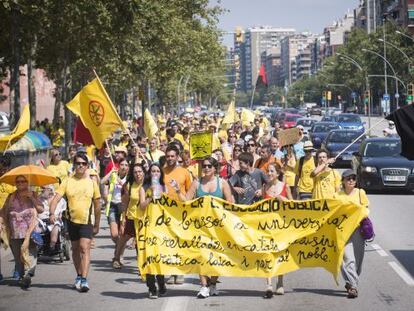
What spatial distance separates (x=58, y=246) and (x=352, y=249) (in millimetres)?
5060

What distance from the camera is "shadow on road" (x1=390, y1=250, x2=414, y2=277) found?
46.4ft

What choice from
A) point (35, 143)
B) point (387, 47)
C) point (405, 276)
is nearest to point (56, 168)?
point (405, 276)

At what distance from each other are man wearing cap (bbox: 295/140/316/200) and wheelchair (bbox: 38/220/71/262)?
3.88 m

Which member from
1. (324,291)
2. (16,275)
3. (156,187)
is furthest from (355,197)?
(16,275)

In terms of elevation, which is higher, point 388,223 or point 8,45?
point 8,45

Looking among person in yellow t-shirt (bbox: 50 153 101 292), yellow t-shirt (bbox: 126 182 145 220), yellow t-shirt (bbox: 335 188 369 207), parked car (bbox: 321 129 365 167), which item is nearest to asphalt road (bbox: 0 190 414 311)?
person in yellow t-shirt (bbox: 50 153 101 292)

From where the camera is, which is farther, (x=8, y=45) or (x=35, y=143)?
(x=8, y=45)

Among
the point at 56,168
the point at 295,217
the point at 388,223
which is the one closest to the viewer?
the point at 295,217

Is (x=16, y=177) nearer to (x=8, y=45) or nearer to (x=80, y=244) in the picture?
(x=80, y=244)

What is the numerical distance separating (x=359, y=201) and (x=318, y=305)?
1.56m

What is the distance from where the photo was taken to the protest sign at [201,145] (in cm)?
1819

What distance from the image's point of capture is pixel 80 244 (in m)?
12.8

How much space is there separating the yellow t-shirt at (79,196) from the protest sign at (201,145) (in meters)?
5.19

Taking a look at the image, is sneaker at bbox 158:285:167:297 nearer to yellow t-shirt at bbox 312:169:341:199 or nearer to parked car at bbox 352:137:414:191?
yellow t-shirt at bbox 312:169:341:199
